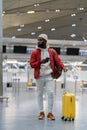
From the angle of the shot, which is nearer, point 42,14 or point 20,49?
point 42,14

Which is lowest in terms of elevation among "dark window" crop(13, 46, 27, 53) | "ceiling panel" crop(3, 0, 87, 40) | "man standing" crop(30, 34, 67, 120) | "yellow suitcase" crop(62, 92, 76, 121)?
"yellow suitcase" crop(62, 92, 76, 121)

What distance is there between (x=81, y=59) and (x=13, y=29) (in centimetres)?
838

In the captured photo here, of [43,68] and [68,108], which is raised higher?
[43,68]

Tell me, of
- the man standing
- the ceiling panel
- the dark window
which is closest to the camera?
the man standing

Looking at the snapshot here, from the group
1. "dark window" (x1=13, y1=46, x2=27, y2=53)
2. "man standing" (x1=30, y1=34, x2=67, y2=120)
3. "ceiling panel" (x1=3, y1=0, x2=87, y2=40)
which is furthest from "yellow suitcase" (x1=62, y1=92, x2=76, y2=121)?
"dark window" (x1=13, y1=46, x2=27, y2=53)

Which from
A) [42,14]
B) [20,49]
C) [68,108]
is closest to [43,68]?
[68,108]

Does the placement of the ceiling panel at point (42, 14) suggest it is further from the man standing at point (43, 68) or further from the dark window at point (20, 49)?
the man standing at point (43, 68)

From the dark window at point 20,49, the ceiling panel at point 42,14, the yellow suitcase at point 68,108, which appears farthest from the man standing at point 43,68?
the dark window at point 20,49

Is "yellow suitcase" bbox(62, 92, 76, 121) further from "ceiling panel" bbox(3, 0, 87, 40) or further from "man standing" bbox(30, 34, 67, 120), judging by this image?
"ceiling panel" bbox(3, 0, 87, 40)

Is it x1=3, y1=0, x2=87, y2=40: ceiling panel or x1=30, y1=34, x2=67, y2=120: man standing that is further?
x1=3, y1=0, x2=87, y2=40: ceiling panel

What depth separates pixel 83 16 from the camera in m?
42.8

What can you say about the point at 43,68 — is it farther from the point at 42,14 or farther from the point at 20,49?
the point at 20,49

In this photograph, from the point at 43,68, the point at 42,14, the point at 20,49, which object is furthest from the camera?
the point at 20,49

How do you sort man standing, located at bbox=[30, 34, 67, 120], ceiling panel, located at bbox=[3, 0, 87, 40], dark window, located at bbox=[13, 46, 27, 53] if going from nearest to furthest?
man standing, located at bbox=[30, 34, 67, 120] → ceiling panel, located at bbox=[3, 0, 87, 40] → dark window, located at bbox=[13, 46, 27, 53]
